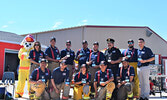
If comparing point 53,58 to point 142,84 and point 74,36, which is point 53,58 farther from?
point 74,36

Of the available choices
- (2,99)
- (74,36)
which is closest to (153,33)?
(74,36)

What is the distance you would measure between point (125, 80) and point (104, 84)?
66cm

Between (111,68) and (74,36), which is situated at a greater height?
(74,36)

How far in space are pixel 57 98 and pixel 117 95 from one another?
1.94 metres

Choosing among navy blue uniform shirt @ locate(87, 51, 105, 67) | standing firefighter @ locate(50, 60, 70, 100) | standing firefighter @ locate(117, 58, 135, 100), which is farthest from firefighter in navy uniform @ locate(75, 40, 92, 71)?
standing firefighter @ locate(117, 58, 135, 100)

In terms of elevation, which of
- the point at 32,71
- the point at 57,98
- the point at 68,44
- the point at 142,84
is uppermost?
the point at 68,44

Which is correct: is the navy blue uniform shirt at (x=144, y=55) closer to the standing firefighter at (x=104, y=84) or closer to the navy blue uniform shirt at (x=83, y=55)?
the standing firefighter at (x=104, y=84)

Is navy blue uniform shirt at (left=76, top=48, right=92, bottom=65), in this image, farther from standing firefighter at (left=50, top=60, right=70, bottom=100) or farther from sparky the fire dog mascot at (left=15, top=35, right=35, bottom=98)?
sparky the fire dog mascot at (left=15, top=35, right=35, bottom=98)

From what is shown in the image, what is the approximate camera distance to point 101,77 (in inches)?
233

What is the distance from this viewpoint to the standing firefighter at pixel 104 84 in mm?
5731

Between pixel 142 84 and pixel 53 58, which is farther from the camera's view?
pixel 53 58

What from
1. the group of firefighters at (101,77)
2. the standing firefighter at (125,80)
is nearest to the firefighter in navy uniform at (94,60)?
the group of firefighters at (101,77)

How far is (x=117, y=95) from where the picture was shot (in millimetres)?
5910

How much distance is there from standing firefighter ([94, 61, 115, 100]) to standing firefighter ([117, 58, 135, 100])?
0.29 meters
